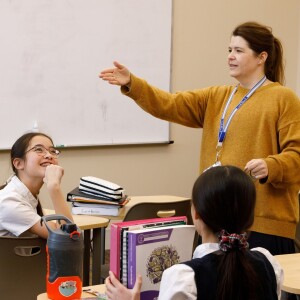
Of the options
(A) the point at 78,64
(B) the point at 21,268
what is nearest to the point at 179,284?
(B) the point at 21,268

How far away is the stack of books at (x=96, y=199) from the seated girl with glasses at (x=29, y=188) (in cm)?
58

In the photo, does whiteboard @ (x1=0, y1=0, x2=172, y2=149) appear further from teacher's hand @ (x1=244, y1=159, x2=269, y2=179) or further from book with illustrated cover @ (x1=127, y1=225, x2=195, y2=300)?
book with illustrated cover @ (x1=127, y1=225, x2=195, y2=300)

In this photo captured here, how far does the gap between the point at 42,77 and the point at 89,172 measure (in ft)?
2.96

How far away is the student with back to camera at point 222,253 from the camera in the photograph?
1467 mm

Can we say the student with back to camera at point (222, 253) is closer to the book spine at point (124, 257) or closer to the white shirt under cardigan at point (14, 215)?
the book spine at point (124, 257)

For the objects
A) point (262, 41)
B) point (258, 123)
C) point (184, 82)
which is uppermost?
point (262, 41)

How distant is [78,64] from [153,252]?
10.8 ft

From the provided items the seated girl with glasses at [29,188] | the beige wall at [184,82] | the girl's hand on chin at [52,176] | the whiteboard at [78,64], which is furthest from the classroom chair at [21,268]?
the beige wall at [184,82]

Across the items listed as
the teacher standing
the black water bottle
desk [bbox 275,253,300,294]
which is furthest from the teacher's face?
the black water bottle

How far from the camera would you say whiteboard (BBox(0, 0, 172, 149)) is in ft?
14.5

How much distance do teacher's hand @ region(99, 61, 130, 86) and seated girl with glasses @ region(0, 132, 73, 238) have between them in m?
0.40

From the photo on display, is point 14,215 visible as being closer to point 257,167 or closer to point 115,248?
point 115,248

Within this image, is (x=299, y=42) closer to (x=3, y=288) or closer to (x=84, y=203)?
(x=84, y=203)

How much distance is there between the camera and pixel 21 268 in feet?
7.54
